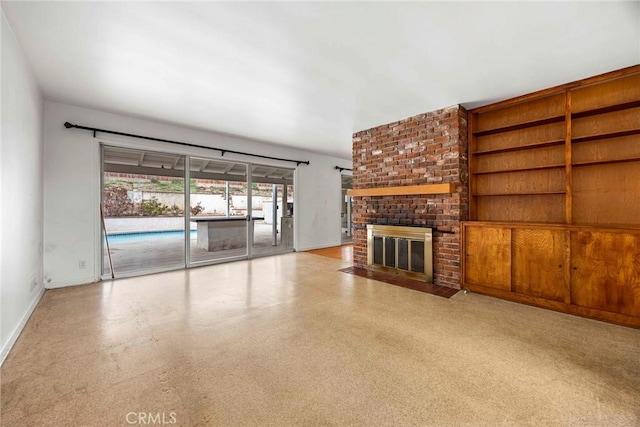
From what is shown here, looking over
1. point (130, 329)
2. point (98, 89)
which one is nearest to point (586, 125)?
point (130, 329)

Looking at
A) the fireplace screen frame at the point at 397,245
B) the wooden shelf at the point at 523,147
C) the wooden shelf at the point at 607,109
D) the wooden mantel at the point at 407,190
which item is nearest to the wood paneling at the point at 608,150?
the wooden shelf at the point at 523,147

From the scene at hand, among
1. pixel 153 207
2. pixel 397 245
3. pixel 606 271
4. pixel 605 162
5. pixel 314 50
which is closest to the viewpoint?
pixel 314 50

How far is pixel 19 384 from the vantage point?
5.76 ft

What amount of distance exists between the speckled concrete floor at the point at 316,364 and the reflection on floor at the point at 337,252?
9.30ft

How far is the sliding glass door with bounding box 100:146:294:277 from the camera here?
4664mm

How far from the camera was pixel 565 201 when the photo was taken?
10.7 ft

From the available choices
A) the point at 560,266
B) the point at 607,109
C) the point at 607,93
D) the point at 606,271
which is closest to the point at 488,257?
the point at 560,266

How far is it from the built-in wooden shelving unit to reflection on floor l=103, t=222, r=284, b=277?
479 centimetres

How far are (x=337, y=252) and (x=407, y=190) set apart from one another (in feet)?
10.3

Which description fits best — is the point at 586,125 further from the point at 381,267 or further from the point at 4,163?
the point at 4,163

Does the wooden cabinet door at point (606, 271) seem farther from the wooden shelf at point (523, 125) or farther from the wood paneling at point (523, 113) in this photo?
the wood paneling at point (523, 113)

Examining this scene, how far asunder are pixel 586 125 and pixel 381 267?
3279 mm

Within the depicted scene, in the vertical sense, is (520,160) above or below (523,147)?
below

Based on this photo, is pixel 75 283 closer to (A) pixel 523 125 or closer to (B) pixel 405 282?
(B) pixel 405 282
